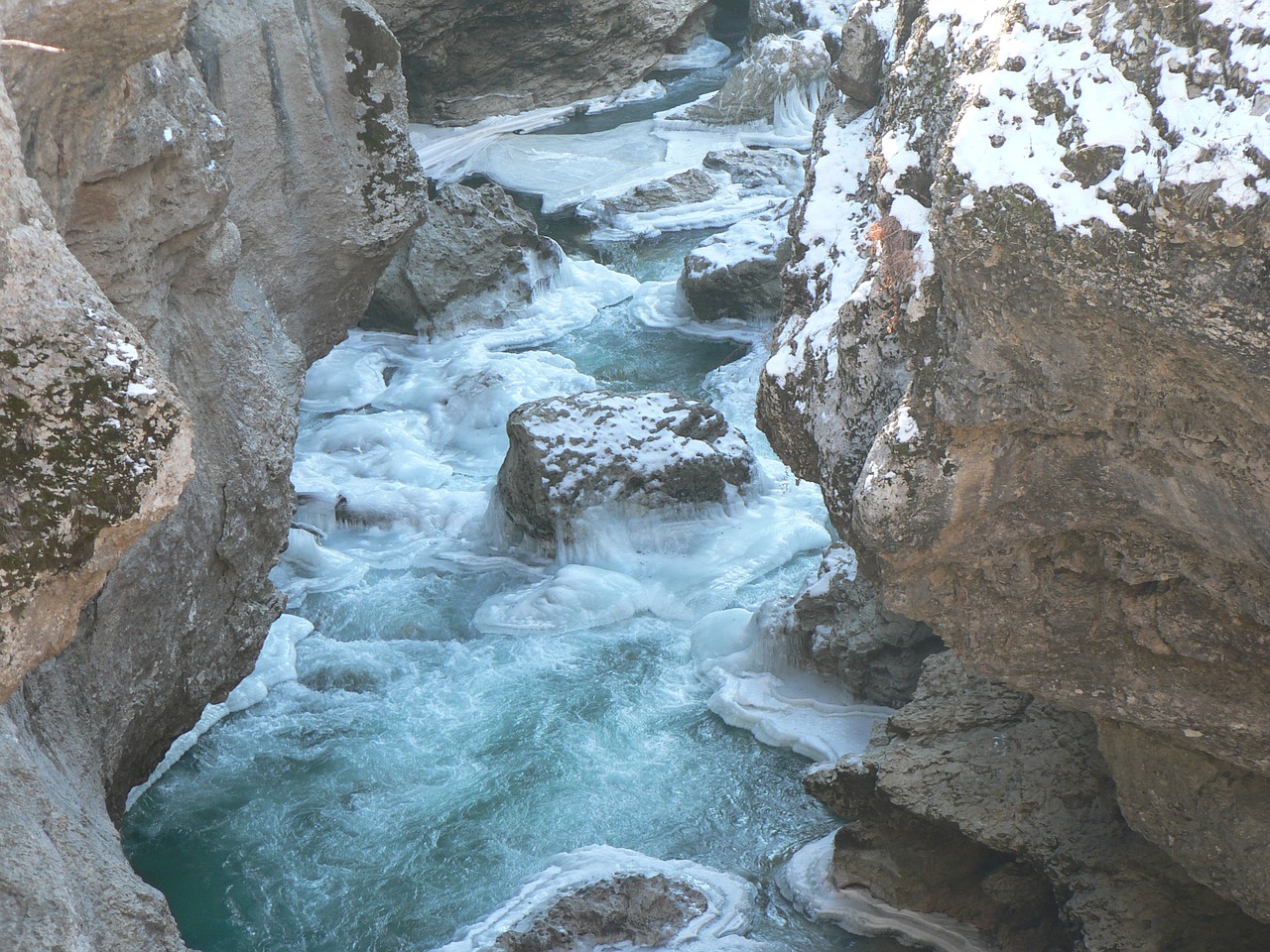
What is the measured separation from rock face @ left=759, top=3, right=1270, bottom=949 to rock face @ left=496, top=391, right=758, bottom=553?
A: 363 centimetres

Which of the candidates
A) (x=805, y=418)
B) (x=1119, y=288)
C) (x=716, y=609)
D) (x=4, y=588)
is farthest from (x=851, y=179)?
(x=716, y=609)

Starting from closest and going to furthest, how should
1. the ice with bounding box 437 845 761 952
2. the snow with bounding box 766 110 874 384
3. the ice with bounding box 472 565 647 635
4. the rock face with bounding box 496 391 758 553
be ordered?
the snow with bounding box 766 110 874 384
the ice with bounding box 437 845 761 952
the ice with bounding box 472 565 647 635
the rock face with bounding box 496 391 758 553

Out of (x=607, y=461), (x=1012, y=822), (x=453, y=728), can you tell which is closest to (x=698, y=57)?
(x=607, y=461)

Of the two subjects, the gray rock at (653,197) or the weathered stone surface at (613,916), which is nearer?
the weathered stone surface at (613,916)

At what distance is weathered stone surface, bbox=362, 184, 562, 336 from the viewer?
11023 mm

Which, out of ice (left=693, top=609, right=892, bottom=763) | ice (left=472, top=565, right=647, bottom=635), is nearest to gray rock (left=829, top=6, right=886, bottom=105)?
ice (left=693, top=609, right=892, bottom=763)

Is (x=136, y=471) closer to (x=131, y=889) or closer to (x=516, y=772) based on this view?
(x=131, y=889)

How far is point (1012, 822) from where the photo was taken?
4348 millimetres

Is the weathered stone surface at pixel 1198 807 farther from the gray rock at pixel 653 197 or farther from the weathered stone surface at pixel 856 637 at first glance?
the gray rock at pixel 653 197

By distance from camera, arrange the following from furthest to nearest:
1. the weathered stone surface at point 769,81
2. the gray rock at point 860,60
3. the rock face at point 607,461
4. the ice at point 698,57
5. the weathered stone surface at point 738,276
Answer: the ice at point 698,57
the weathered stone surface at point 769,81
the weathered stone surface at point 738,276
the rock face at point 607,461
the gray rock at point 860,60

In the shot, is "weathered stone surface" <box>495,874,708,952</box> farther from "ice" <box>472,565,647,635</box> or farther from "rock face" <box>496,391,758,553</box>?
"rock face" <box>496,391,758,553</box>

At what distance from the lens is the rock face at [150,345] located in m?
2.28

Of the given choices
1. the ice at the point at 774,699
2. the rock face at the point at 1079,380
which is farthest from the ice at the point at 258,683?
the rock face at the point at 1079,380

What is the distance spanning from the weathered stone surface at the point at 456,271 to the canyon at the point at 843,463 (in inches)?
119
